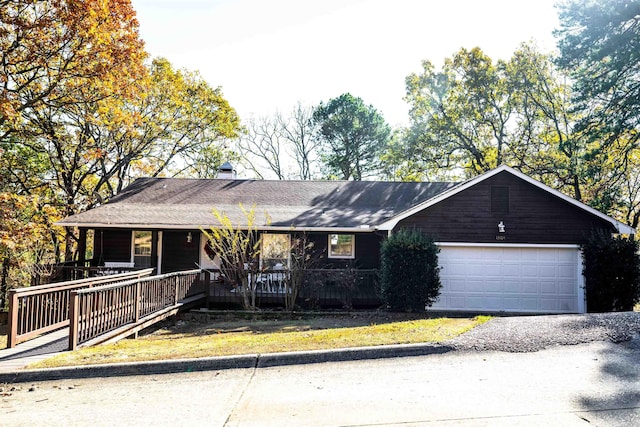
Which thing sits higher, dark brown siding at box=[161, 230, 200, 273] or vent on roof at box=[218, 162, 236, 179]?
vent on roof at box=[218, 162, 236, 179]

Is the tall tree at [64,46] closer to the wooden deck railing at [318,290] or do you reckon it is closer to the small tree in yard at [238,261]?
the small tree in yard at [238,261]

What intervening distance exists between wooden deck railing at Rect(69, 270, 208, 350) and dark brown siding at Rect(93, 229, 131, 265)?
497 centimetres

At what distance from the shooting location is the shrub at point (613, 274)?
41.3 feet

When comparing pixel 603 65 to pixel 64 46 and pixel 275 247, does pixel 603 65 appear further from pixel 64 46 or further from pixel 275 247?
pixel 64 46

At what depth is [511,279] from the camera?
13617 millimetres

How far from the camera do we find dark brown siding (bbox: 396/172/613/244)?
13.5 m

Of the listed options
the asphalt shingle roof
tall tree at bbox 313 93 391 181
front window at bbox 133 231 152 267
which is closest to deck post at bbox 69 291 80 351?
the asphalt shingle roof

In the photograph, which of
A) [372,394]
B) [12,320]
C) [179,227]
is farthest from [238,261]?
[372,394]

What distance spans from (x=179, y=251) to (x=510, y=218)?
11248 millimetres

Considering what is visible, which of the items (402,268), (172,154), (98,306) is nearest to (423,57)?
(172,154)

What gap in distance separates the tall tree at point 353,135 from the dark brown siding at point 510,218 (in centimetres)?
2067

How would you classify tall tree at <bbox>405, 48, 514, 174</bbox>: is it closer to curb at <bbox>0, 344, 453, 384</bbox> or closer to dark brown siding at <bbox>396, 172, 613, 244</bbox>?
dark brown siding at <bbox>396, 172, 613, 244</bbox>

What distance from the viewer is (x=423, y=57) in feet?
85.5

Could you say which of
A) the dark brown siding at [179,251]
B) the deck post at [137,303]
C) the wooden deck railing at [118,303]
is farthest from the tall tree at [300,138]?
the deck post at [137,303]
